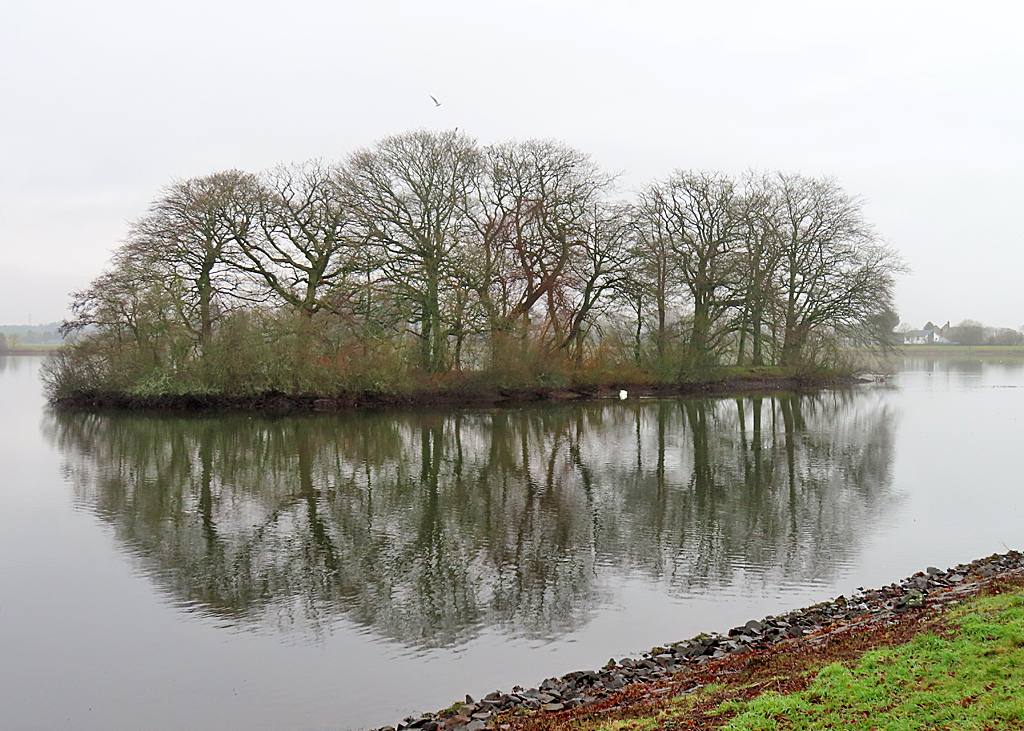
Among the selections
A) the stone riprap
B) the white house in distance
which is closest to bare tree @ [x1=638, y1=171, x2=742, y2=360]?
the stone riprap

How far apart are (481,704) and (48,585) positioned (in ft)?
25.9

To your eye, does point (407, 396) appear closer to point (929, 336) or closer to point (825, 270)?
point (825, 270)

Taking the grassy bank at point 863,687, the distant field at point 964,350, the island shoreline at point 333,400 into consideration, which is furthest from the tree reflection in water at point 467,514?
the distant field at point 964,350

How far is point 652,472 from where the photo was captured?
2084 centimetres

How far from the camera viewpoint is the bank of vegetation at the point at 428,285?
1531 inches

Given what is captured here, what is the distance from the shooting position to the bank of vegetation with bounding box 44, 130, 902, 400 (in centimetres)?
3888

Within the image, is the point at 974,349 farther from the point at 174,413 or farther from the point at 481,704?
the point at 481,704

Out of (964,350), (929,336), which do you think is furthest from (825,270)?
(929,336)

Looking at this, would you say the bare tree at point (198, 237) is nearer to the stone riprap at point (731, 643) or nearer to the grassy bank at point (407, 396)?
the grassy bank at point (407, 396)

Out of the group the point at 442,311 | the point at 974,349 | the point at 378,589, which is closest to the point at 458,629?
the point at 378,589

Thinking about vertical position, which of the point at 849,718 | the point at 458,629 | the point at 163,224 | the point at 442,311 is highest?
the point at 163,224

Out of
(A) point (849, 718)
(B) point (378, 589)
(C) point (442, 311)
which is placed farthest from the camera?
(C) point (442, 311)

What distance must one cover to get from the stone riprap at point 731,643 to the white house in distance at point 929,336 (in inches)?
5513

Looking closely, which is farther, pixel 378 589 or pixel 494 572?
pixel 494 572
